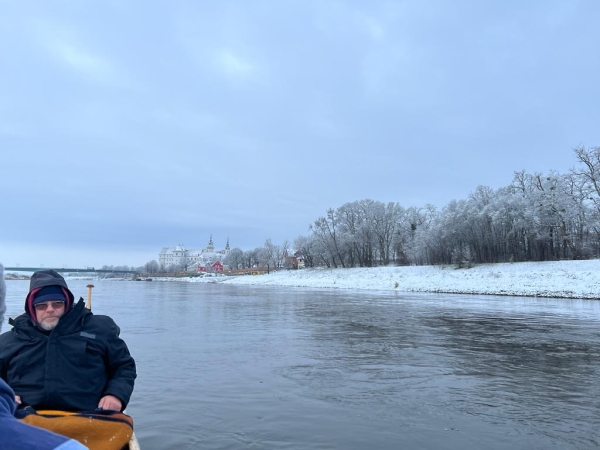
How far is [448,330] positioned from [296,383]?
9.00 meters

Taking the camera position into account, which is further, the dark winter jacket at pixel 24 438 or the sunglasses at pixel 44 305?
the sunglasses at pixel 44 305

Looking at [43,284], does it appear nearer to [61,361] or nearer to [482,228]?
[61,361]

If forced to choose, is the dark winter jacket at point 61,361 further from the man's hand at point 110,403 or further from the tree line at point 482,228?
the tree line at point 482,228

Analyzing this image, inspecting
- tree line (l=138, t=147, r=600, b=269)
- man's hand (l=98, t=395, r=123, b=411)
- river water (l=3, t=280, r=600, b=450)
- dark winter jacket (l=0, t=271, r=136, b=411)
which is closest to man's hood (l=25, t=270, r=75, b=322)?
dark winter jacket (l=0, t=271, r=136, b=411)

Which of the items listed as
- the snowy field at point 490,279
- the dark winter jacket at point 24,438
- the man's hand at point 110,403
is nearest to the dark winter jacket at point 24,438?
the dark winter jacket at point 24,438

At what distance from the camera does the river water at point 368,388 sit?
5.80m

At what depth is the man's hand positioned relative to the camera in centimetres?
395

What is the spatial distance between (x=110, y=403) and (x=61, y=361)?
59 cm

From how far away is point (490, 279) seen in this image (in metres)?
44.5

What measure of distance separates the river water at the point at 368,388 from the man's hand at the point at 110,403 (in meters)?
1.81

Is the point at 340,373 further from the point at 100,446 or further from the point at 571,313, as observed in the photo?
the point at 571,313

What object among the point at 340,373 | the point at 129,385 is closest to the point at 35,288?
the point at 129,385

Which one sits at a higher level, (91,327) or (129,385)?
(91,327)

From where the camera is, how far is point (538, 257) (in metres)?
56.6
